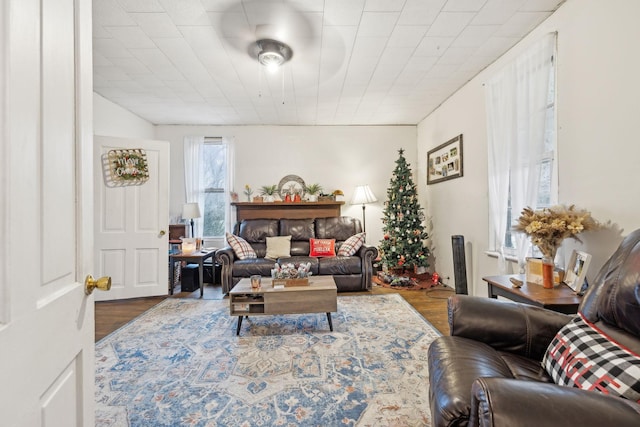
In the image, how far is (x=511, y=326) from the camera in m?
1.38

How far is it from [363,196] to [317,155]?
1133 millimetres

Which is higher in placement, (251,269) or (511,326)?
(511,326)

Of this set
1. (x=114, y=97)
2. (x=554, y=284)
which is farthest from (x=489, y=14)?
(x=114, y=97)

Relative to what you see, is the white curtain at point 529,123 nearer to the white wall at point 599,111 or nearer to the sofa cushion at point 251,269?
the white wall at point 599,111

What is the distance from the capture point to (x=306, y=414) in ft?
5.28

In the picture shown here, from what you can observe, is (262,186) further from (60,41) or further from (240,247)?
(60,41)

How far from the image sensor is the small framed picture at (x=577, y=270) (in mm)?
1780

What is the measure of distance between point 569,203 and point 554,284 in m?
0.68

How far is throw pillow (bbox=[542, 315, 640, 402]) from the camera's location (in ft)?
2.90

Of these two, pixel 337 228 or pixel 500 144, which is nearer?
pixel 500 144

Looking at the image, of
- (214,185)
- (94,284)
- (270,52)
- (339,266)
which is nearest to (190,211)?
(214,185)

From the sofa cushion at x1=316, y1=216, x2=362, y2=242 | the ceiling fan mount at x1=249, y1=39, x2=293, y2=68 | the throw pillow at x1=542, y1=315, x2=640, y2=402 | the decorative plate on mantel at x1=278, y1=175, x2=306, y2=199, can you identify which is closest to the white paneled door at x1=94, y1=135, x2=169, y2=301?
the ceiling fan mount at x1=249, y1=39, x2=293, y2=68

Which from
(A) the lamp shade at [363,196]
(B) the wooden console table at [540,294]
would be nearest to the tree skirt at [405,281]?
(A) the lamp shade at [363,196]

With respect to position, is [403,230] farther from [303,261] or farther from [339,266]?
[303,261]
